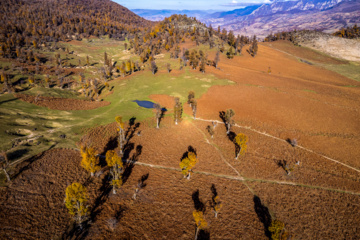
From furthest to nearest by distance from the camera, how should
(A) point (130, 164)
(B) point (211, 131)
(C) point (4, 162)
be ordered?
(B) point (211, 131), (A) point (130, 164), (C) point (4, 162)

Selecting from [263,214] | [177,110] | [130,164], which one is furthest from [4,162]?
[263,214]

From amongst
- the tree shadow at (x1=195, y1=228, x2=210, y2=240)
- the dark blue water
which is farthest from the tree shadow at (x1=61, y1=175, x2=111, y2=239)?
the dark blue water

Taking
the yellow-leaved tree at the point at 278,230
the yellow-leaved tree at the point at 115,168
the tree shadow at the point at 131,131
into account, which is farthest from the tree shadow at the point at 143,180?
the yellow-leaved tree at the point at 278,230

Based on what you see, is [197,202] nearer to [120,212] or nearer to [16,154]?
[120,212]

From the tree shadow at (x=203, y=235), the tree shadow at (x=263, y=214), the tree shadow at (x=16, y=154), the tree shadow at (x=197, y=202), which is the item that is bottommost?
the tree shadow at (x=203, y=235)

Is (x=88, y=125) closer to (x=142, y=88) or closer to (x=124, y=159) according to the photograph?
(x=124, y=159)

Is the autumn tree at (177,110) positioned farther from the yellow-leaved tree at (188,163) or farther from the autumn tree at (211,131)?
the yellow-leaved tree at (188,163)
